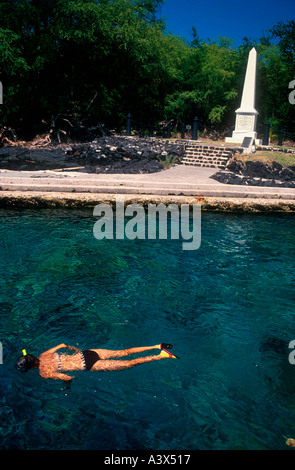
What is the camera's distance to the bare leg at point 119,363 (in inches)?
150

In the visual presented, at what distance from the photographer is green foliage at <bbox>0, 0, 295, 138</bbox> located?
17688 millimetres

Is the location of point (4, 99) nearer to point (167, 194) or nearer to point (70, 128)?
point (70, 128)

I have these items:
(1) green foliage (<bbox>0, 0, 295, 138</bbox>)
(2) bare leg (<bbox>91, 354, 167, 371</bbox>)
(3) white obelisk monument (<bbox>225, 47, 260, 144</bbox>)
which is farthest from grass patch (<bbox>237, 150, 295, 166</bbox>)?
(2) bare leg (<bbox>91, 354, 167, 371</bbox>)

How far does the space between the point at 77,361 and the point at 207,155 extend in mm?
13589

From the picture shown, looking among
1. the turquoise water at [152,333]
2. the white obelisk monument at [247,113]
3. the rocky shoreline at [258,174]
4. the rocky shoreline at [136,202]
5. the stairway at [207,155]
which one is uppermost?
the white obelisk monument at [247,113]

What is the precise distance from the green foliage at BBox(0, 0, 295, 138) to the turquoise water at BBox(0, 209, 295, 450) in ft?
43.5

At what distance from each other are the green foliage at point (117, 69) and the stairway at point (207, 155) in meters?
7.68

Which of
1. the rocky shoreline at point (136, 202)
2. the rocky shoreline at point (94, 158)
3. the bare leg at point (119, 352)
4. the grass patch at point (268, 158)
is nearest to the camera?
the bare leg at point (119, 352)

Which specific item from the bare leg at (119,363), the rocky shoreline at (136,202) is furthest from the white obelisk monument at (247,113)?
the bare leg at (119,363)

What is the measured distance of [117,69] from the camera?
23.0m

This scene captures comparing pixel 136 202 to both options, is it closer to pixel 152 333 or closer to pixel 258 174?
pixel 152 333

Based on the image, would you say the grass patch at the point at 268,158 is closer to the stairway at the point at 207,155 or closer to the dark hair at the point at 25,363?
the stairway at the point at 207,155

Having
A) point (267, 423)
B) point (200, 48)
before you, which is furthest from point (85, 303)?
point (200, 48)

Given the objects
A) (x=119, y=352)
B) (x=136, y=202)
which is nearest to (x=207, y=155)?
(x=136, y=202)
